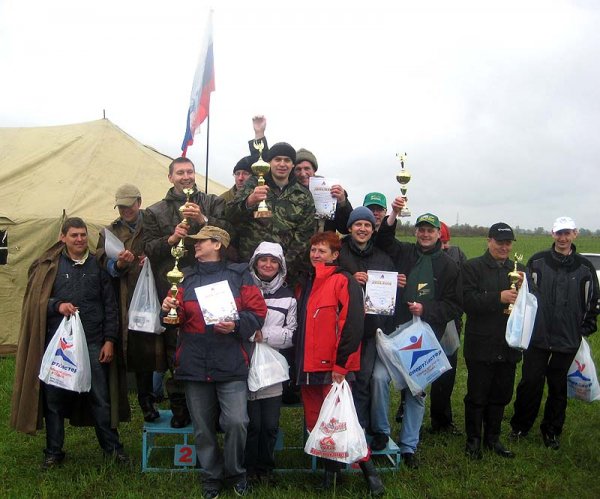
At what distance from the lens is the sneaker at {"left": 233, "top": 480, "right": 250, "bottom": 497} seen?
4230mm

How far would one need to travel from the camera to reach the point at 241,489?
4.25 m

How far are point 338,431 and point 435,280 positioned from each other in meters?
1.56

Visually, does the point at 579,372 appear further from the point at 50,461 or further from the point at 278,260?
the point at 50,461

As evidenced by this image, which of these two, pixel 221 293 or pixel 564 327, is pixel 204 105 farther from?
pixel 564 327

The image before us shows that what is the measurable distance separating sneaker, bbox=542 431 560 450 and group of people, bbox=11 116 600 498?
19 mm

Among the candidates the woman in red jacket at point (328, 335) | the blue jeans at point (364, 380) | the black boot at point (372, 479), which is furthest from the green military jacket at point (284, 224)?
the black boot at point (372, 479)

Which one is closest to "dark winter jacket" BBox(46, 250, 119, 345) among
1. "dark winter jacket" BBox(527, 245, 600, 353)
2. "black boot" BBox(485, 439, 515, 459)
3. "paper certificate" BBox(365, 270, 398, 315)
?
"paper certificate" BBox(365, 270, 398, 315)

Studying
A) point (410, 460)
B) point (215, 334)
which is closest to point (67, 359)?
point (215, 334)

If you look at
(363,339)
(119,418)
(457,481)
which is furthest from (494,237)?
(119,418)

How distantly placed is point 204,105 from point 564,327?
4.08 metres

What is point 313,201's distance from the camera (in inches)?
193

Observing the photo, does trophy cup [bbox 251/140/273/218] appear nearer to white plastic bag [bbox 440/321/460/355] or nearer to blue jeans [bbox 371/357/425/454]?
blue jeans [bbox 371/357/425/454]

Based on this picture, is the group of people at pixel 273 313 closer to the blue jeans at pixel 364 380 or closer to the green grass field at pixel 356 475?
the blue jeans at pixel 364 380

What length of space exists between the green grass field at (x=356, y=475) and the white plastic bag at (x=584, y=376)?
1.73 feet
